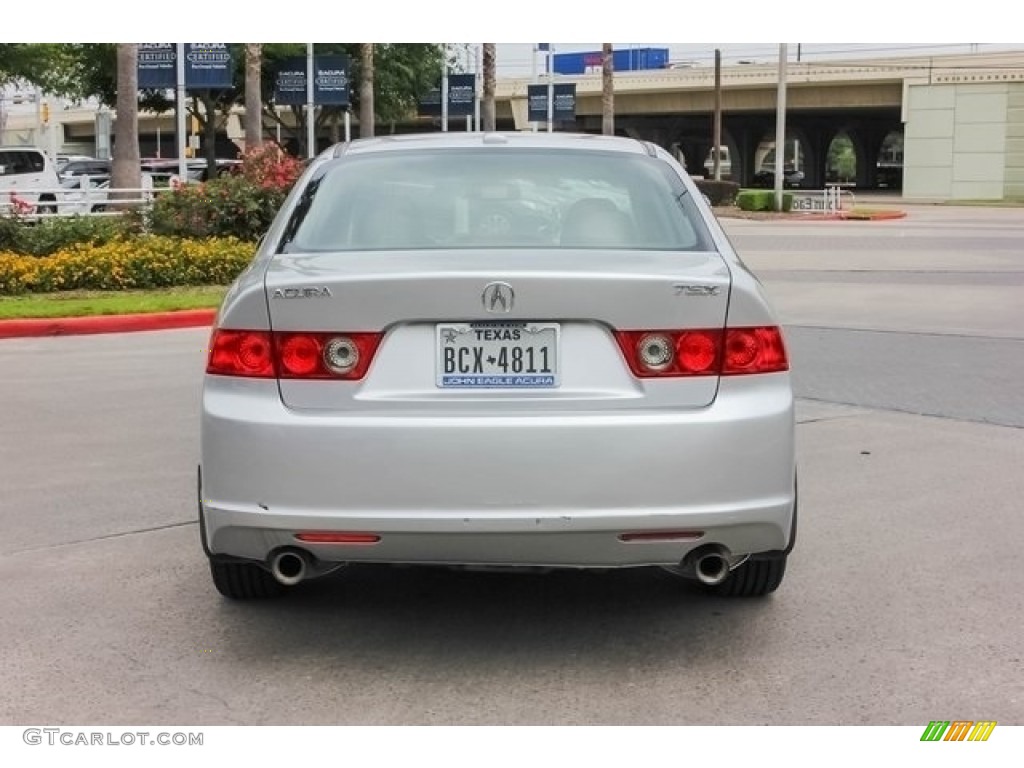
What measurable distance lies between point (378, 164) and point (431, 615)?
1718 mm

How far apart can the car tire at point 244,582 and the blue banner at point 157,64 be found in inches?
969

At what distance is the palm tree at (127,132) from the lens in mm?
23188

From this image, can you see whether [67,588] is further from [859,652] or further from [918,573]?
[918,573]

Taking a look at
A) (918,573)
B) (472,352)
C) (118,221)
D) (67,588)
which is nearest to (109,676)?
(67,588)

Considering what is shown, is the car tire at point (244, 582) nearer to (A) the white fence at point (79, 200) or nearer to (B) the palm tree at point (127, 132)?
(A) the white fence at point (79, 200)

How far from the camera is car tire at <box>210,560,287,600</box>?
4.60 metres

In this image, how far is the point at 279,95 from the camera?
4659cm

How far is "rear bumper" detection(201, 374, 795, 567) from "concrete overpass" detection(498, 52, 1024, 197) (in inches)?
2252

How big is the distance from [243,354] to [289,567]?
0.68 meters

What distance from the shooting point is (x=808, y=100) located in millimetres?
70000

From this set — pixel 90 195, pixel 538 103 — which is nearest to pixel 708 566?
pixel 90 195

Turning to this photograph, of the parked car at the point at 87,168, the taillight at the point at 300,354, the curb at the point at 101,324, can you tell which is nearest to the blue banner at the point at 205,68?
the curb at the point at 101,324

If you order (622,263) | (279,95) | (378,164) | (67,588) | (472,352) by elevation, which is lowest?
(67,588)
